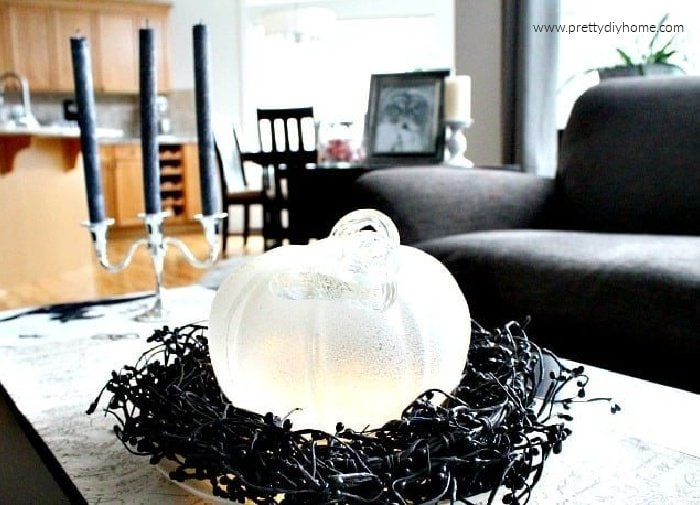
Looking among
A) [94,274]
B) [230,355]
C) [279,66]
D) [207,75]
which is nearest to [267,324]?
[230,355]

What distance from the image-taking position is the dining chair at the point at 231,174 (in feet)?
16.3

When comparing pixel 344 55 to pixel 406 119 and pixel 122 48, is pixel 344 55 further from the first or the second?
pixel 406 119

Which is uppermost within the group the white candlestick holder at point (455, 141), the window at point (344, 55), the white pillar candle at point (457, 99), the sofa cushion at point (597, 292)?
the window at point (344, 55)

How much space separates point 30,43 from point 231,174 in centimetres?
237

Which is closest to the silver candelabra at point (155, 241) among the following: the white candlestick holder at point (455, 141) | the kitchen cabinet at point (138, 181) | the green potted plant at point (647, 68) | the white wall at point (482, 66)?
the white candlestick holder at point (455, 141)

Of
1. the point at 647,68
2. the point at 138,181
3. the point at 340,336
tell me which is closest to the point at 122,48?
the point at 138,181

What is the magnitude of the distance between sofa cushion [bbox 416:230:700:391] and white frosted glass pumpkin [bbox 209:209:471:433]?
0.87 meters

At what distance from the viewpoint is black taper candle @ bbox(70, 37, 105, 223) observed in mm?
1129

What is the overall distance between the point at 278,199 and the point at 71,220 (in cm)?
132

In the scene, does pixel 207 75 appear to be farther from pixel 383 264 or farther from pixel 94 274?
pixel 94 274

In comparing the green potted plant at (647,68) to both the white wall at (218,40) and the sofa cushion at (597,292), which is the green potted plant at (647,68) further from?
the white wall at (218,40)

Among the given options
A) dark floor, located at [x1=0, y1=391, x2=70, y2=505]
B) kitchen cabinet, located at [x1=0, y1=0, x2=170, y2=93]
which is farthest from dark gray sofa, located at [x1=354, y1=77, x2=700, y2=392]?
kitchen cabinet, located at [x1=0, y1=0, x2=170, y2=93]

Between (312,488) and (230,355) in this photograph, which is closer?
(312,488)

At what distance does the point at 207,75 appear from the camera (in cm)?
112
